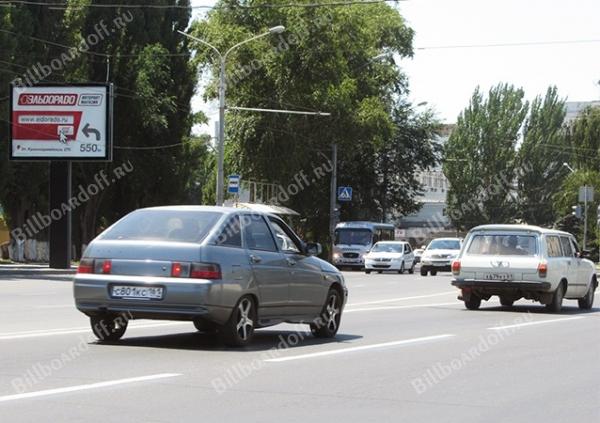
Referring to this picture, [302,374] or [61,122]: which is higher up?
[61,122]

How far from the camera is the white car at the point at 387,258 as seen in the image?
5088 centimetres

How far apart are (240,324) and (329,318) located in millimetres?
2149

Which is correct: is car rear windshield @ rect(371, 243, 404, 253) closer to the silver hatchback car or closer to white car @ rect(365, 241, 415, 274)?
white car @ rect(365, 241, 415, 274)

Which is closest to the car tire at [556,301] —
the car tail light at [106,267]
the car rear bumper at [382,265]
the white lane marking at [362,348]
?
the white lane marking at [362,348]

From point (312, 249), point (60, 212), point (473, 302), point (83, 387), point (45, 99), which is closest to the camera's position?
point (83, 387)

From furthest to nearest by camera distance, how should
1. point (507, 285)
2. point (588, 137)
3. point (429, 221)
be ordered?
point (429, 221), point (588, 137), point (507, 285)

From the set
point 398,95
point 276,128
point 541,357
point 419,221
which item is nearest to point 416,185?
point 398,95

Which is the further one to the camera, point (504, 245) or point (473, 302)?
point (473, 302)

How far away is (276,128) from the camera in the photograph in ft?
191

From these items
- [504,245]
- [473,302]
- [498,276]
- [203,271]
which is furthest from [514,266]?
[203,271]

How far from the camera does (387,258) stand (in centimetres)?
5094

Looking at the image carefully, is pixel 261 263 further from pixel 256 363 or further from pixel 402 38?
pixel 402 38

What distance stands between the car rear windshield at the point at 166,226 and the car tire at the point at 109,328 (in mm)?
971

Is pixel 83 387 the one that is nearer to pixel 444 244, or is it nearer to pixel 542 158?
pixel 444 244
